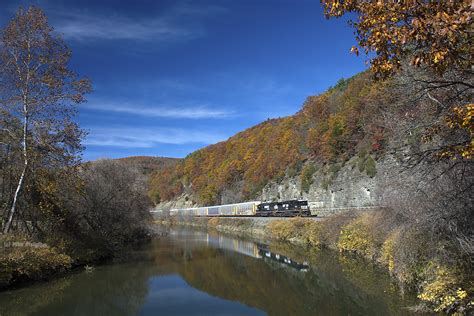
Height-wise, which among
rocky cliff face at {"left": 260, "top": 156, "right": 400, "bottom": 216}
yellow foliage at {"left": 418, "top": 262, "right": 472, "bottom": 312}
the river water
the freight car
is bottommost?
the river water

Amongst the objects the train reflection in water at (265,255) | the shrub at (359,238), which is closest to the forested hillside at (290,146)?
the shrub at (359,238)

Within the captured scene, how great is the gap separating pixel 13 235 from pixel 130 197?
47.2ft

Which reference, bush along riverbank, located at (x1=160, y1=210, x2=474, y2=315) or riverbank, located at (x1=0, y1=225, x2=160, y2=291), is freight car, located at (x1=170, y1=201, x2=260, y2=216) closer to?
bush along riverbank, located at (x1=160, y1=210, x2=474, y2=315)

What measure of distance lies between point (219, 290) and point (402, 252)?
885 cm

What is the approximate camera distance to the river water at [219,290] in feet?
47.8

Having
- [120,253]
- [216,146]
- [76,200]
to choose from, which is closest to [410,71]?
[76,200]

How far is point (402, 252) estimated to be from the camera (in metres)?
13.6

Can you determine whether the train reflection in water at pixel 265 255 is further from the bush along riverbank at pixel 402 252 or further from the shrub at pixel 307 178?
the shrub at pixel 307 178

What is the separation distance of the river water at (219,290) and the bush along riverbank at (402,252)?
2.69 feet

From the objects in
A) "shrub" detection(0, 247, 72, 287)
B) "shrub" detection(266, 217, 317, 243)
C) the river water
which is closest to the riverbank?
"shrub" detection(0, 247, 72, 287)

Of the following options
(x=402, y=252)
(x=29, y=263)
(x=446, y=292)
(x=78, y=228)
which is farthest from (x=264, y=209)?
(x=446, y=292)

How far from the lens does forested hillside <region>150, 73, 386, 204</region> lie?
4741 centimetres

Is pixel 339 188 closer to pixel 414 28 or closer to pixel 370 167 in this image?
pixel 370 167

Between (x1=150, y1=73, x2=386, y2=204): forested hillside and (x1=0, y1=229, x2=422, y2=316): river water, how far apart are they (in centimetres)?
708
